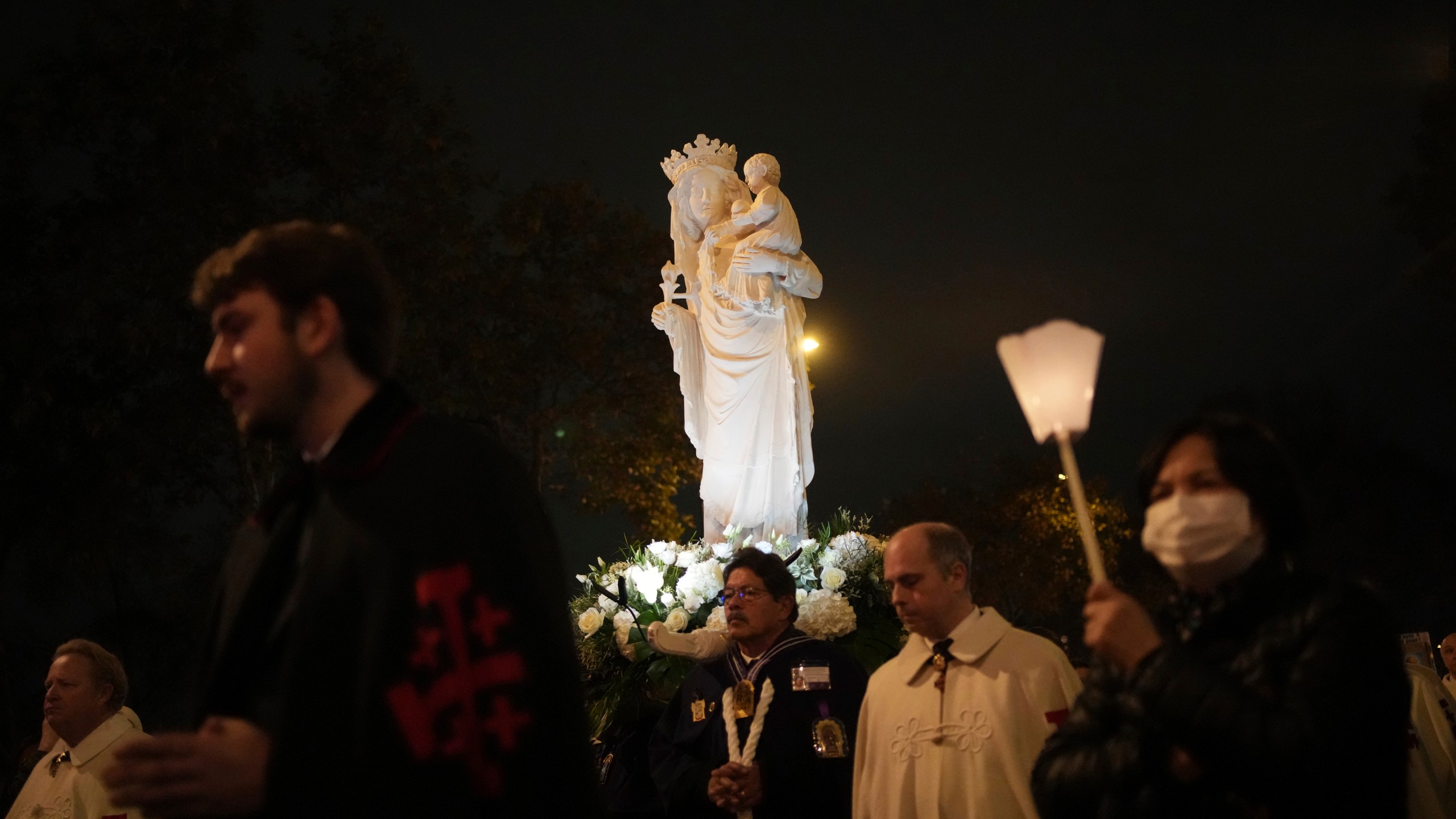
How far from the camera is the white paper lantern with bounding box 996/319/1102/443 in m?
2.64

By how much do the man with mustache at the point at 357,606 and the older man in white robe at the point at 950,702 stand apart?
2.46 m

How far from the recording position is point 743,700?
18.5 ft

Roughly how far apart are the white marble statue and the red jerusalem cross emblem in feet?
22.5

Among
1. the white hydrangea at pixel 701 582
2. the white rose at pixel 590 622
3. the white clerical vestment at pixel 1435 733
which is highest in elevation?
the white hydrangea at pixel 701 582

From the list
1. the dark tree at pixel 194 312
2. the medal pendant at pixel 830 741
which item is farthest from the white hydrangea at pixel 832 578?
the dark tree at pixel 194 312

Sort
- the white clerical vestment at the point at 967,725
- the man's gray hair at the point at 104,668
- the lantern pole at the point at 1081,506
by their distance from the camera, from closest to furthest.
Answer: the lantern pole at the point at 1081,506 < the white clerical vestment at the point at 967,725 < the man's gray hair at the point at 104,668

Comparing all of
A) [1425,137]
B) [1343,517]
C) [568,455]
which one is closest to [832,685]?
[568,455]

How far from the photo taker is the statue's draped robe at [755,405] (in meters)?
9.12

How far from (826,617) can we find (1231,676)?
4785 millimetres

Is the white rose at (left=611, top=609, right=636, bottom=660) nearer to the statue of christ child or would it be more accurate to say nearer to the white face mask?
the statue of christ child

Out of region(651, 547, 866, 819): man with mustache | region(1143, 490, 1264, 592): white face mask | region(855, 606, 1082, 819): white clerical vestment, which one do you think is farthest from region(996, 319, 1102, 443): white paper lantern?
region(651, 547, 866, 819): man with mustache

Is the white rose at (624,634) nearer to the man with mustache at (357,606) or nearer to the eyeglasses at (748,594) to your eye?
the eyeglasses at (748,594)

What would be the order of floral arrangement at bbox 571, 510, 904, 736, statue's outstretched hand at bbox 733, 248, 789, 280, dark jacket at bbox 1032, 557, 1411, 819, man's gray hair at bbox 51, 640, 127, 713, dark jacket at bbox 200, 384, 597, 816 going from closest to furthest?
dark jacket at bbox 200, 384, 597, 816, dark jacket at bbox 1032, 557, 1411, 819, man's gray hair at bbox 51, 640, 127, 713, floral arrangement at bbox 571, 510, 904, 736, statue's outstretched hand at bbox 733, 248, 789, 280

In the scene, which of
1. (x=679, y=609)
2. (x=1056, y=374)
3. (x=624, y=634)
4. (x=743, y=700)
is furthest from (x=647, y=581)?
(x=1056, y=374)
